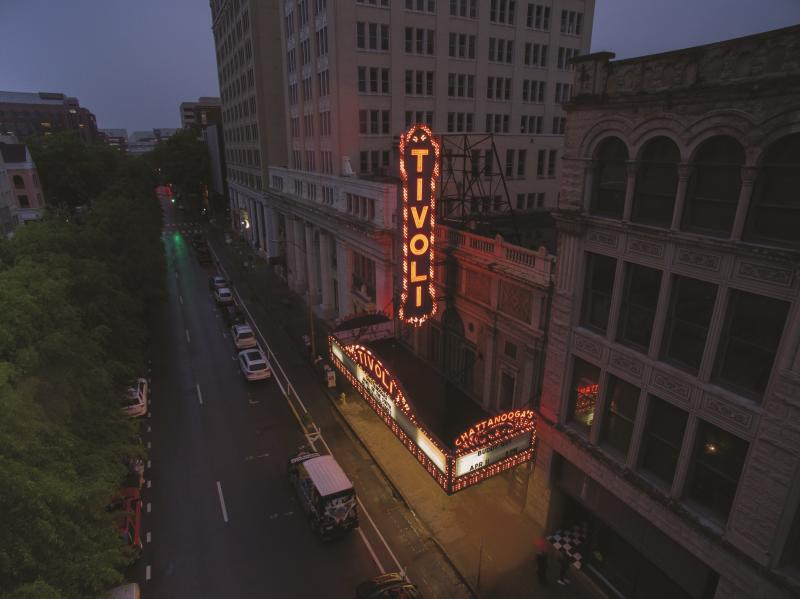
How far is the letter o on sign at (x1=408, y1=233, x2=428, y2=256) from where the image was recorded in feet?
69.4

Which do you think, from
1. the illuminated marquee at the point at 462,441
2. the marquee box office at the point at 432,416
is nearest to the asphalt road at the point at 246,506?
the marquee box office at the point at 432,416

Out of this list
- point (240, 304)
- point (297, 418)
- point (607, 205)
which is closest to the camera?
point (607, 205)

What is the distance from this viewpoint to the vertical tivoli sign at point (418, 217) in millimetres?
19734

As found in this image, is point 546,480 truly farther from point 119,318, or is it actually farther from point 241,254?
point 241,254

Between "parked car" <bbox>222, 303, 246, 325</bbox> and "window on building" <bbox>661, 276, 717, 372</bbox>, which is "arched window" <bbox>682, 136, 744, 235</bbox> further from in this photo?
"parked car" <bbox>222, 303, 246, 325</bbox>

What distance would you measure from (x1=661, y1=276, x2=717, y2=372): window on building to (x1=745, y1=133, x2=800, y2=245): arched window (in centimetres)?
192

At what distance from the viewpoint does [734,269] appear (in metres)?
11.7

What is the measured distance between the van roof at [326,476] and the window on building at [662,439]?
1130 centimetres

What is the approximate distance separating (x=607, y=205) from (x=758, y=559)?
1056 centimetres

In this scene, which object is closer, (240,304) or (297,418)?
(297,418)

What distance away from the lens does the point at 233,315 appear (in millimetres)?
43156

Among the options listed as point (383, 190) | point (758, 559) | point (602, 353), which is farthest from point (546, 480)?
point (383, 190)

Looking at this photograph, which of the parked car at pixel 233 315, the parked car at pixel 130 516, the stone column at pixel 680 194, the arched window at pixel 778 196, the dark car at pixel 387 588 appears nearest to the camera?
the arched window at pixel 778 196

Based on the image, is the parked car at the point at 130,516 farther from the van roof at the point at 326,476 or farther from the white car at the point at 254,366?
the white car at the point at 254,366
